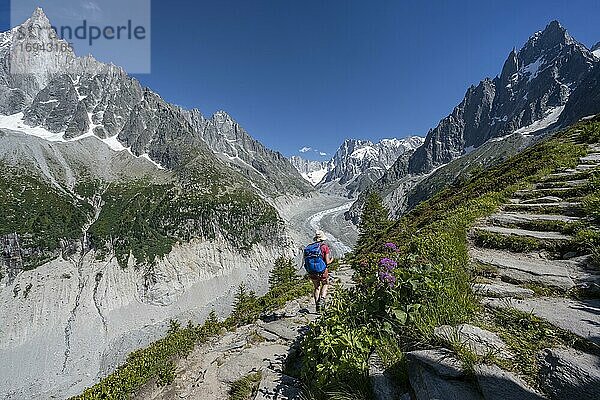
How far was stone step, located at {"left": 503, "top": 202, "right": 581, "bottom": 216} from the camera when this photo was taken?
31.6 ft

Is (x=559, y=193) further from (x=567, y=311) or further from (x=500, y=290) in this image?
(x=567, y=311)

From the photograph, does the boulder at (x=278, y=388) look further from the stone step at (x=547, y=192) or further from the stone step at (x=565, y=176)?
the stone step at (x=565, y=176)

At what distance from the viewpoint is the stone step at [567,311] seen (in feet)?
13.1

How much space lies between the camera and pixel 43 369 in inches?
3140

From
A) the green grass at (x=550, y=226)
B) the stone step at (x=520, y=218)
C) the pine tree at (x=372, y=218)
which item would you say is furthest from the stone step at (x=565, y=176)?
the pine tree at (x=372, y=218)

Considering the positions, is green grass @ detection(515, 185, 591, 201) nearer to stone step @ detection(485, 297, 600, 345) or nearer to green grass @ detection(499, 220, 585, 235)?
green grass @ detection(499, 220, 585, 235)

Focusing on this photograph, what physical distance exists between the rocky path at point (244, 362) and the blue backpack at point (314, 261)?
155cm

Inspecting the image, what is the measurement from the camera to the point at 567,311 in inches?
184

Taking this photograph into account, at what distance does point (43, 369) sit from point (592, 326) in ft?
377

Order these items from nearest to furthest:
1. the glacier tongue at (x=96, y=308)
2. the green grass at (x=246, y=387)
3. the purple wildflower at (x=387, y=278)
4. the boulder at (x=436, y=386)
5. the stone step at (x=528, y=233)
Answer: the boulder at (x=436, y=386)
the purple wildflower at (x=387, y=278)
the green grass at (x=246, y=387)
the stone step at (x=528, y=233)
the glacier tongue at (x=96, y=308)

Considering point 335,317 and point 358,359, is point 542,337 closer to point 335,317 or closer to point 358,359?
point 358,359

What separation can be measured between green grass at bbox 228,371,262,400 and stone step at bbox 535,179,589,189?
13.6 m

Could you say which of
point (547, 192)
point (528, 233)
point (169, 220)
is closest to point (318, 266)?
point (528, 233)

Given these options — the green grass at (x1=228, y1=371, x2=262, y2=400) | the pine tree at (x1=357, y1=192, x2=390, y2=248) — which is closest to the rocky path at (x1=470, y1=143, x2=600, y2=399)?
the green grass at (x1=228, y1=371, x2=262, y2=400)
